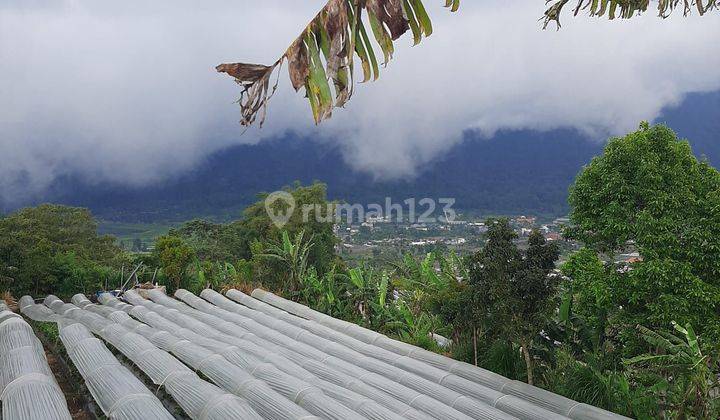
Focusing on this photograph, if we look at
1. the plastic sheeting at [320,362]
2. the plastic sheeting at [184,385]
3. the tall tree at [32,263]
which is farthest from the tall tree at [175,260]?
the plastic sheeting at [184,385]

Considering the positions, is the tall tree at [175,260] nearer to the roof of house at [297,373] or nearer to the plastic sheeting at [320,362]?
the plastic sheeting at [320,362]

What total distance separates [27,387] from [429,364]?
4667 mm

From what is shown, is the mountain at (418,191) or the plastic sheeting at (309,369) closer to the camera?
the plastic sheeting at (309,369)

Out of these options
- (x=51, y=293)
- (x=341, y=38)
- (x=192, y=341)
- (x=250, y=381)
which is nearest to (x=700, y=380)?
(x=250, y=381)

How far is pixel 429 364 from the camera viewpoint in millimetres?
6938

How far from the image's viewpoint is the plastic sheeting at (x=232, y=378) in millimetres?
4238

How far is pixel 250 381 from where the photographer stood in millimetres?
4871

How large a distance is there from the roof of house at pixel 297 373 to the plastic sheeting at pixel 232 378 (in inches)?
0.5

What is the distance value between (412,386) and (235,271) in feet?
30.0

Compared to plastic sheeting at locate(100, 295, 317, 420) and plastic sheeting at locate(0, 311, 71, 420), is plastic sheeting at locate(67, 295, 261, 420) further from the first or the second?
plastic sheeting at locate(0, 311, 71, 420)

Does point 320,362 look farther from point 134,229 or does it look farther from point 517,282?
point 134,229

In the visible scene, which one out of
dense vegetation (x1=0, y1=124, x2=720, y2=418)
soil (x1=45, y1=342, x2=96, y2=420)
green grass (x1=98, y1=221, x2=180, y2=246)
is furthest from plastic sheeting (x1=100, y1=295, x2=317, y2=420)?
green grass (x1=98, y1=221, x2=180, y2=246)

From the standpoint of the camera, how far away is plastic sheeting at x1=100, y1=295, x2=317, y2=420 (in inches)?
167

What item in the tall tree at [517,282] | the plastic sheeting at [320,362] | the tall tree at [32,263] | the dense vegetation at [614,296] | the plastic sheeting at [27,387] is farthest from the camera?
the tall tree at [32,263]
